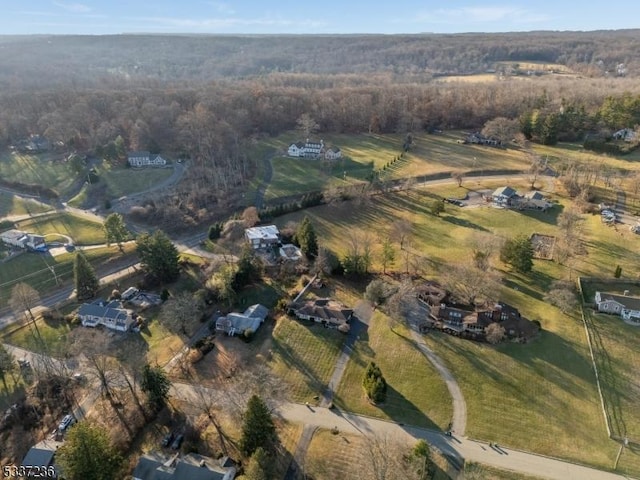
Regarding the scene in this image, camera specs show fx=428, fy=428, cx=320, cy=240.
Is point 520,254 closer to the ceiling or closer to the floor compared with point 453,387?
closer to the ceiling

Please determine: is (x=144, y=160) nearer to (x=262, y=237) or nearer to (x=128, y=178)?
(x=128, y=178)

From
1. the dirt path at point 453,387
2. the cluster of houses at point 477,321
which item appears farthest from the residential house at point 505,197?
the dirt path at point 453,387

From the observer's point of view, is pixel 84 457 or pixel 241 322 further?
pixel 241 322

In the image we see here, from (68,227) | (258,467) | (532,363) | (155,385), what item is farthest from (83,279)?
(532,363)

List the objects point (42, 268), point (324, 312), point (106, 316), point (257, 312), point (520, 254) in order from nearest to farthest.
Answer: point (324, 312) → point (257, 312) → point (106, 316) → point (520, 254) → point (42, 268)

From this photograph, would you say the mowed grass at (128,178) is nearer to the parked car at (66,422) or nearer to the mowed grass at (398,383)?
the parked car at (66,422)
